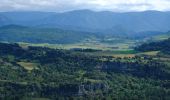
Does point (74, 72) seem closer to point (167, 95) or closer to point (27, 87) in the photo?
point (27, 87)

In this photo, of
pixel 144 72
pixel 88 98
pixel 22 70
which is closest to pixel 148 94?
pixel 88 98

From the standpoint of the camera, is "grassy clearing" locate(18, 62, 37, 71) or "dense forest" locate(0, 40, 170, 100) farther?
"grassy clearing" locate(18, 62, 37, 71)

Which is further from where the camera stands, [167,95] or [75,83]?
[75,83]

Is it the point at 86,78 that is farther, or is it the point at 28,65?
the point at 28,65

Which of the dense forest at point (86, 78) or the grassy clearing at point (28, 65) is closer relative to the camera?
the dense forest at point (86, 78)

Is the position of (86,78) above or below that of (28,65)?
below

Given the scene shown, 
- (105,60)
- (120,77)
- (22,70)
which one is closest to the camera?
(120,77)

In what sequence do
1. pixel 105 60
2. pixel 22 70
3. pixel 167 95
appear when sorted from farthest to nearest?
1. pixel 105 60
2. pixel 22 70
3. pixel 167 95
